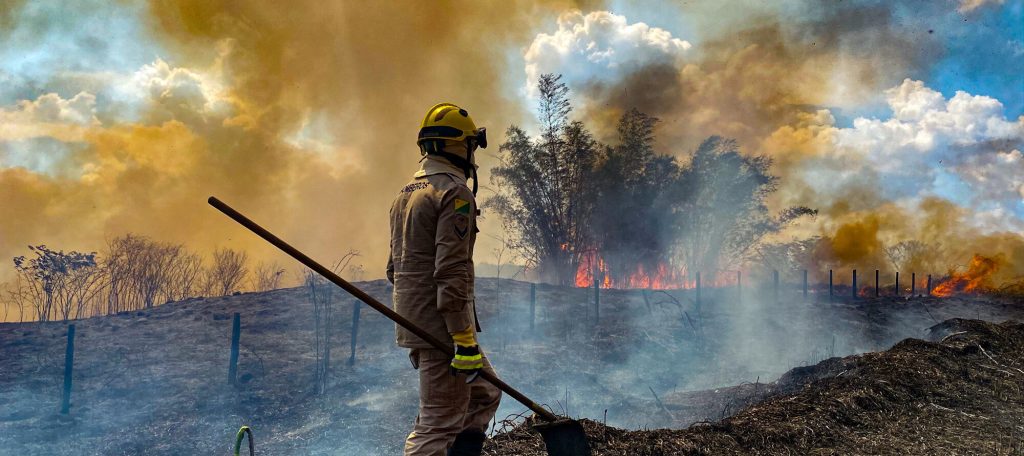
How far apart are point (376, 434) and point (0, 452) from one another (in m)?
4.69

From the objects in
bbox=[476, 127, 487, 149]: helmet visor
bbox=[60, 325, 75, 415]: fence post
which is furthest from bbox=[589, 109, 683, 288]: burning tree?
bbox=[476, 127, 487, 149]: helmet visor

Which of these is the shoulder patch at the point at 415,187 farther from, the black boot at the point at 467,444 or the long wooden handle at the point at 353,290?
the black boot at the point at 467,444

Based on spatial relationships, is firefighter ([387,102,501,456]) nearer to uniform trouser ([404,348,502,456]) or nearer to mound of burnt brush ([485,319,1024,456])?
uniform trouser ([404,348,502,456])

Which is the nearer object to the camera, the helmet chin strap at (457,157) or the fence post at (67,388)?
the helmet chin strap at (457,157)

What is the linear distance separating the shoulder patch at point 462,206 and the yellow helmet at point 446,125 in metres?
0.48

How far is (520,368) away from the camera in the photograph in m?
12.1

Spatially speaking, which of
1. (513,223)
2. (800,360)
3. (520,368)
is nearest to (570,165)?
(513,223)

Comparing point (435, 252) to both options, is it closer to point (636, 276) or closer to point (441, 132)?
point (441, 132)

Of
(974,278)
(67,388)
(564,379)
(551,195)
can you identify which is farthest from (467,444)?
(974,278)

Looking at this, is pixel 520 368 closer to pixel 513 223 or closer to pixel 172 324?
pixel 172 324

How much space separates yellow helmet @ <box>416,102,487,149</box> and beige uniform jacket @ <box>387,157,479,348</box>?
0.16 m

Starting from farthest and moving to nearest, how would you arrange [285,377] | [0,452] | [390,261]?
1. [285,377]
2. [0,452]
3. [390,261]

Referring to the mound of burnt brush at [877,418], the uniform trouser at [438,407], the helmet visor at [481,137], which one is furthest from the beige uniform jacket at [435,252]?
the mound of burnt brush at [877,418]

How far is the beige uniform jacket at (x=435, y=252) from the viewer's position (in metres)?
3.38
